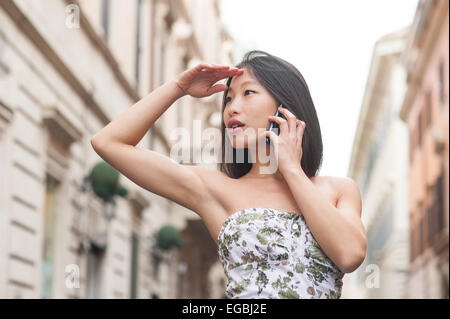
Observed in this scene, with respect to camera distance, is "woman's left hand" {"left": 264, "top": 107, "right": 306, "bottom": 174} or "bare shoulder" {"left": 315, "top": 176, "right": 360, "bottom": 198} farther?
"bare shoulder" {"left": 315, "top": 176, "right": 360, "bottom": 198}

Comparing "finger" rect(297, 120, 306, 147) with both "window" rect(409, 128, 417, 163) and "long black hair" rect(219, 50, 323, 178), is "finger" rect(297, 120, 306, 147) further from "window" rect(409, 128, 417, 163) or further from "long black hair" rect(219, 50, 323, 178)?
"window" rect(409, 128, 417, 163)

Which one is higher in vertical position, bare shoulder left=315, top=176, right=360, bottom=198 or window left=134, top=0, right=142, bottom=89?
window left=134, top=0, right=142, bottom=89

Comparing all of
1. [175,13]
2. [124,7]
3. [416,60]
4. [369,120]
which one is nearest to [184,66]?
[175,13]

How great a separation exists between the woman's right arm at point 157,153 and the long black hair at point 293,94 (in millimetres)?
126

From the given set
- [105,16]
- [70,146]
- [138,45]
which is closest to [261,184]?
[70,146]

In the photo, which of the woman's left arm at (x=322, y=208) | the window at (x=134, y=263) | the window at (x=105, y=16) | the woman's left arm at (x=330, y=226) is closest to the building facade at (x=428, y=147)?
the window at (x=134, y=263)

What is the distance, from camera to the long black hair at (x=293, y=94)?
9.07ft

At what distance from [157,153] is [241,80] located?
353mm

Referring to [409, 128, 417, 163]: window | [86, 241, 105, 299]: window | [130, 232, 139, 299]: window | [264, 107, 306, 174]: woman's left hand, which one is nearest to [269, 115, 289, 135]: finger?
[264, 107, 306, 174]: woman's left hand

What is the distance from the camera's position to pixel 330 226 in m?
2.44

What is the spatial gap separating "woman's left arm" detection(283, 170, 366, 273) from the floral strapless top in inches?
→ 2.3

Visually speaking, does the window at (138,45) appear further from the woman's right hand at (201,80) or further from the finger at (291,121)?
the finger at (291,121)

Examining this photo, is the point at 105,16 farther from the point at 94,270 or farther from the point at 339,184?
the point at 339,184

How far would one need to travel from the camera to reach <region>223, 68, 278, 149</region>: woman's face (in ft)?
8.94
